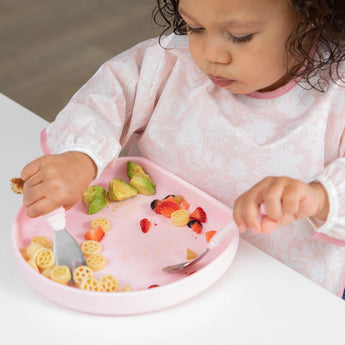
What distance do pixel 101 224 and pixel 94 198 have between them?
0.20ft

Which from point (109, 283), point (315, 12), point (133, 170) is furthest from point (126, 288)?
point (315, 12)

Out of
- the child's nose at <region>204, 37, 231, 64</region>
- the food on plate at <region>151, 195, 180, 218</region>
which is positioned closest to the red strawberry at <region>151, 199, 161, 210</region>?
the food on plate at <region>151, 195, 180, 218</region>

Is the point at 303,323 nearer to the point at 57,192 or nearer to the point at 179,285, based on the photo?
the point at 179,285

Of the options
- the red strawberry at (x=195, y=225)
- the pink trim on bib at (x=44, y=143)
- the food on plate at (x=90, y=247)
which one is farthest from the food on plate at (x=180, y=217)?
the pink trim on bib at (x=44, y=143)

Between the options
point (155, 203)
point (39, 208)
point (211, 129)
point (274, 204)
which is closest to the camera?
point (274, 204)

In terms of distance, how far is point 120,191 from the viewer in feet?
3.07

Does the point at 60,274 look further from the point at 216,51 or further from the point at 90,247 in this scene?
the point at 216,51

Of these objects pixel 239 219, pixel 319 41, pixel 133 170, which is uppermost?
pixel 319 41

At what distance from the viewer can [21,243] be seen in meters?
0.84

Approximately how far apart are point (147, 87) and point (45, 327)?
17.9 inches

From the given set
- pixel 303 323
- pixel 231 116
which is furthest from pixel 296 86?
pixel 303 323

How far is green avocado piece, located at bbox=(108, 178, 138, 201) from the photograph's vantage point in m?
0.93

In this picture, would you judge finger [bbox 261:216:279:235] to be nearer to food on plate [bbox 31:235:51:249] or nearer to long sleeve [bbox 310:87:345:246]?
long sleeve [bbox 310:87:345:246]

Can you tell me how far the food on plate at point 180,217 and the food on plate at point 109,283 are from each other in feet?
0.47
